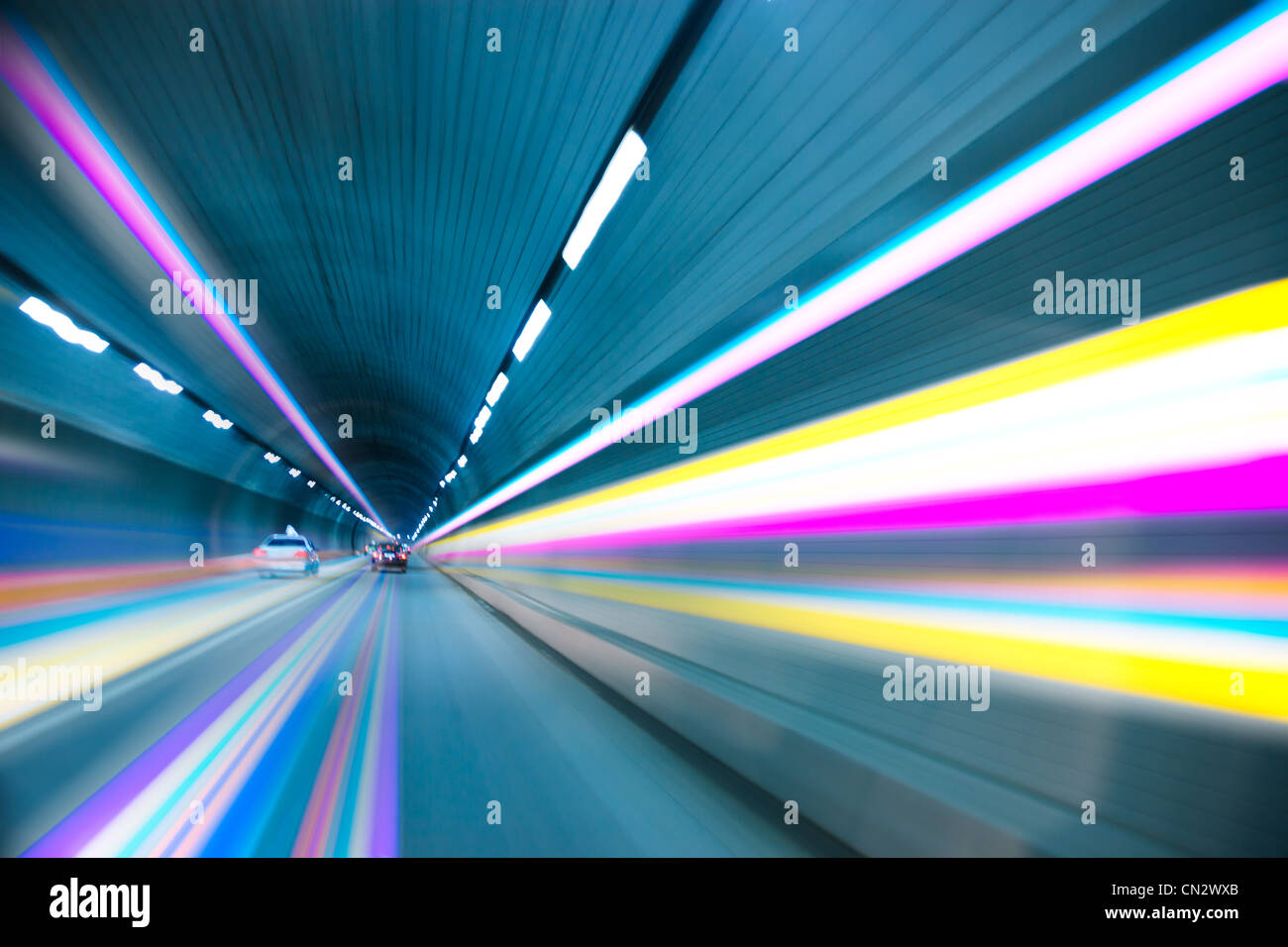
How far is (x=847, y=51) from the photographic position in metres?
3.88

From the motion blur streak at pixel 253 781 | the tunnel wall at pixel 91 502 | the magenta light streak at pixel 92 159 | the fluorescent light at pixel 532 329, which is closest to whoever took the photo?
the motion blur streak at pixel 253 781

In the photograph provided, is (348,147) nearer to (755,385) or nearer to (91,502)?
(755,385)

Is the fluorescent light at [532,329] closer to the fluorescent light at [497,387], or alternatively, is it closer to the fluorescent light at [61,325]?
the fluorescent light at [497,387]

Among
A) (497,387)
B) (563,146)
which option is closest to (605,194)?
(563,146)

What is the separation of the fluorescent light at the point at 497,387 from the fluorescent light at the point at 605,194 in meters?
5.47

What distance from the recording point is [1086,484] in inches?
118

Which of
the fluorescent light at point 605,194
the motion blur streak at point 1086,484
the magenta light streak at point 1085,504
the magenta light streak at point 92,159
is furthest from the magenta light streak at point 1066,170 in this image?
the magenta light streak at point 92,159

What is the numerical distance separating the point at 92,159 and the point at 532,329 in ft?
17.1

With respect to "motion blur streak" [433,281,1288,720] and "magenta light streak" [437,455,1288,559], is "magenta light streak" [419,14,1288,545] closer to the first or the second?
"motion blur streak" [433,281,1288,720]

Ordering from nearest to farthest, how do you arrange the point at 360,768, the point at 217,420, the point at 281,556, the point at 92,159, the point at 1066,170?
the point at 1066,170 → the point at 360,768 → the point at 92,159 → the point at 217,420 → the point at 281,556

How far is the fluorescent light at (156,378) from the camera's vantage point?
14430mm
